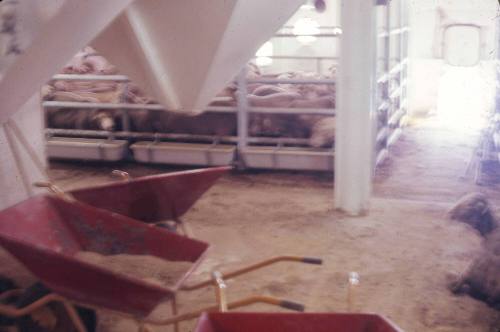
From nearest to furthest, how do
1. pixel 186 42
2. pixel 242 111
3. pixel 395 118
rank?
pixel 186 42 < pixel 242 111 < pixel 395 118

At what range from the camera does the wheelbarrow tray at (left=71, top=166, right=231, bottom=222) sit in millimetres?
3486

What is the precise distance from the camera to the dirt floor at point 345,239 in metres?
3.61

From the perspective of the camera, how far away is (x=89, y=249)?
337 centimetres

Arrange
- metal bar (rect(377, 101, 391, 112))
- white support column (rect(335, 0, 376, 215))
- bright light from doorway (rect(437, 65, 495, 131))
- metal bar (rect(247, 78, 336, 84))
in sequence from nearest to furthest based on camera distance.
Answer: white support column (rect(335, 0, 376, 215)) → metal bar (rect(247, 78, 336, 84)) → metal bar (rect(377, 101, 391, 112)) → bright light from doorway (rect(437, 65, 495, 131))

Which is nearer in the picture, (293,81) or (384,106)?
(293,81)

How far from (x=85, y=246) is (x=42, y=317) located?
46 centimetres

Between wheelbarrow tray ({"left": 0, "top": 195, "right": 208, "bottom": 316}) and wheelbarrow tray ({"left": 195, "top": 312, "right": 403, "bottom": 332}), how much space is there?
1.45 feet

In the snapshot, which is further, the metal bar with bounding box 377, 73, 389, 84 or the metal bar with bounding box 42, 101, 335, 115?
the metal bar with bounding box 377, 73, 389, 84

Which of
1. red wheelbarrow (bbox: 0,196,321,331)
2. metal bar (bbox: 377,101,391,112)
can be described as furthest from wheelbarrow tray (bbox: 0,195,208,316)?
metal bar (bbox: 377,101,391,112)

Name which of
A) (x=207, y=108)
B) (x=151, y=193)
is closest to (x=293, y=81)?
(x=207, y=108)

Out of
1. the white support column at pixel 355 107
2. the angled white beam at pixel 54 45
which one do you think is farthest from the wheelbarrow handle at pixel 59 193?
the white support column at pixel 355 107

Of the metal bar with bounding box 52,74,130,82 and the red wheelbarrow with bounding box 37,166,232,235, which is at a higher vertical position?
the metal bar with bounding box 52,74,130,82

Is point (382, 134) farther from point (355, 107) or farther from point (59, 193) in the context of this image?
point (59, 193)

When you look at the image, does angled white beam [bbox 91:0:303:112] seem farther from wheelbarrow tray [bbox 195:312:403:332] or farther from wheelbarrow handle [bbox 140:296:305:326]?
wheelbarrow tray [bbox 195:312:403:332]
